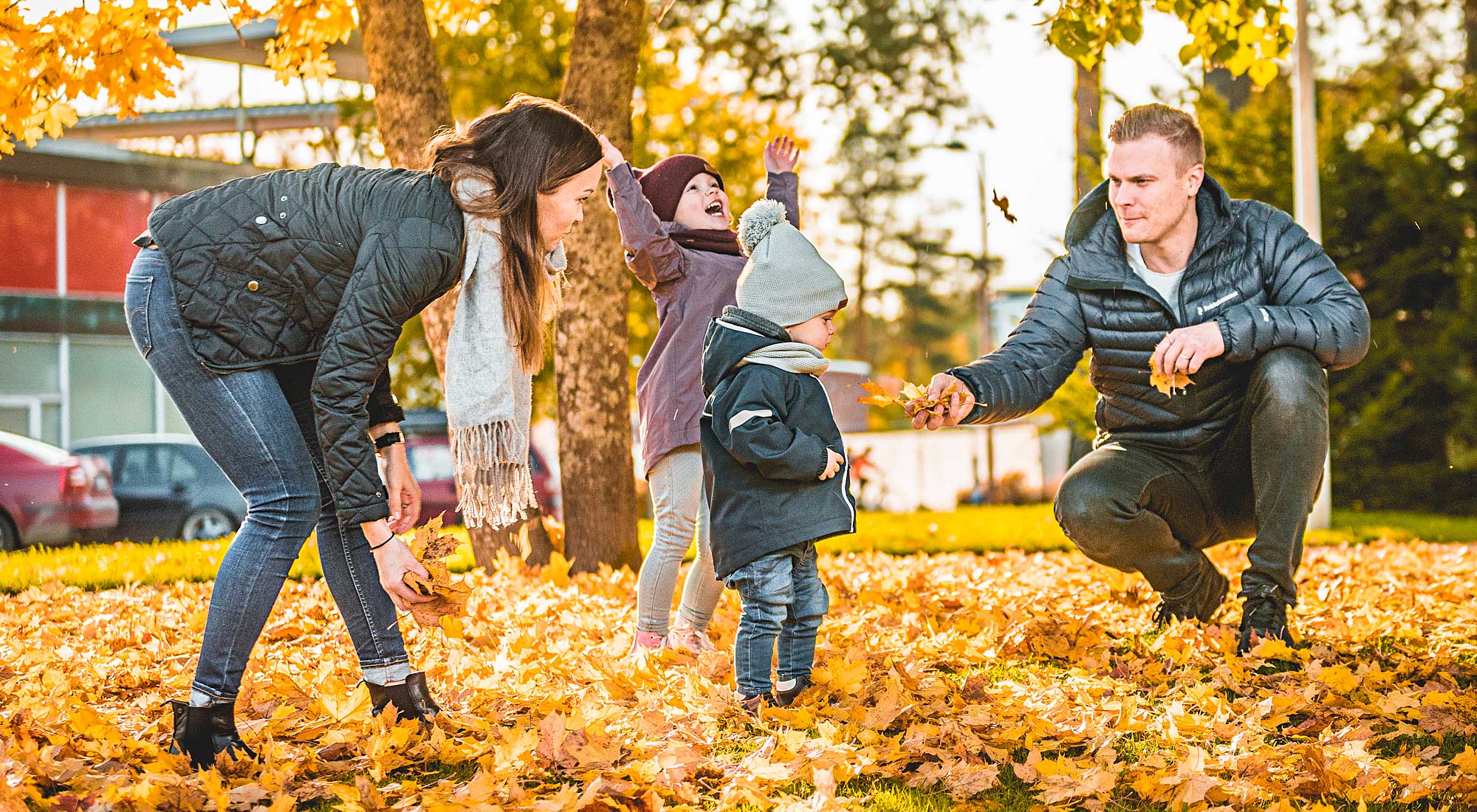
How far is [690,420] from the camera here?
438 centimetres

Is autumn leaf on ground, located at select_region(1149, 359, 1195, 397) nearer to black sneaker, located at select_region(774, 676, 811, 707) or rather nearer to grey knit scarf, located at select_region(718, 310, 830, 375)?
grey knit scarf, located at select_region(718, 310, 830, 375)

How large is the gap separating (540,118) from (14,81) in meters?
3.68

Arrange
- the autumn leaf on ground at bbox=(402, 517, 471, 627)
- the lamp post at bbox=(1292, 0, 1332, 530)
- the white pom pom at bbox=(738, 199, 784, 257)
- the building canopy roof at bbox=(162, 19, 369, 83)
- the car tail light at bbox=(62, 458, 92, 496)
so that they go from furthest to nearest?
1. the building canopy roof at bbox=(162, 19, 369, 83)
2. the car tail light at bbox=(62, 458, 92, 496)
3. the lamp post at bbox=(1292, 0, 1332, 530)
4. the white pom pom at bbox=(738, 199, 784, 257)
5. the autumn leaf on ground at bbox=(402, 517, 471, 627)

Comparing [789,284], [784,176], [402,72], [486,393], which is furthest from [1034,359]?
[402,72]

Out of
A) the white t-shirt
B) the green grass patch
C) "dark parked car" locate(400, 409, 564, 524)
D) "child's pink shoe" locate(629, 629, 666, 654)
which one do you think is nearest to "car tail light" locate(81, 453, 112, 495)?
"dark parked car" locate(400, 409, 564, 524)

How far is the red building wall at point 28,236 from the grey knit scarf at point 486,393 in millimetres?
20263

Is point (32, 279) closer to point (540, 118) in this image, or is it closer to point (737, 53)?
point (737, 53)

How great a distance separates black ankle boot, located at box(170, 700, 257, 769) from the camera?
118 inches

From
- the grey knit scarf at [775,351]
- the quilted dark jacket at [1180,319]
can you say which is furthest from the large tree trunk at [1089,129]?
the grey knit scarf at [775,351]

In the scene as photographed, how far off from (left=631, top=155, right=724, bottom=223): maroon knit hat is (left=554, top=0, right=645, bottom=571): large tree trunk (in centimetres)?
204

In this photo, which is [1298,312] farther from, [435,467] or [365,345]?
[435,467]

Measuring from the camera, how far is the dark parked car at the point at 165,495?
50.6 ft

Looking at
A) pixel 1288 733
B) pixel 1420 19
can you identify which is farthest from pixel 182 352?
pixel 1420 19

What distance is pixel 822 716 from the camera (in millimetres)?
3461
